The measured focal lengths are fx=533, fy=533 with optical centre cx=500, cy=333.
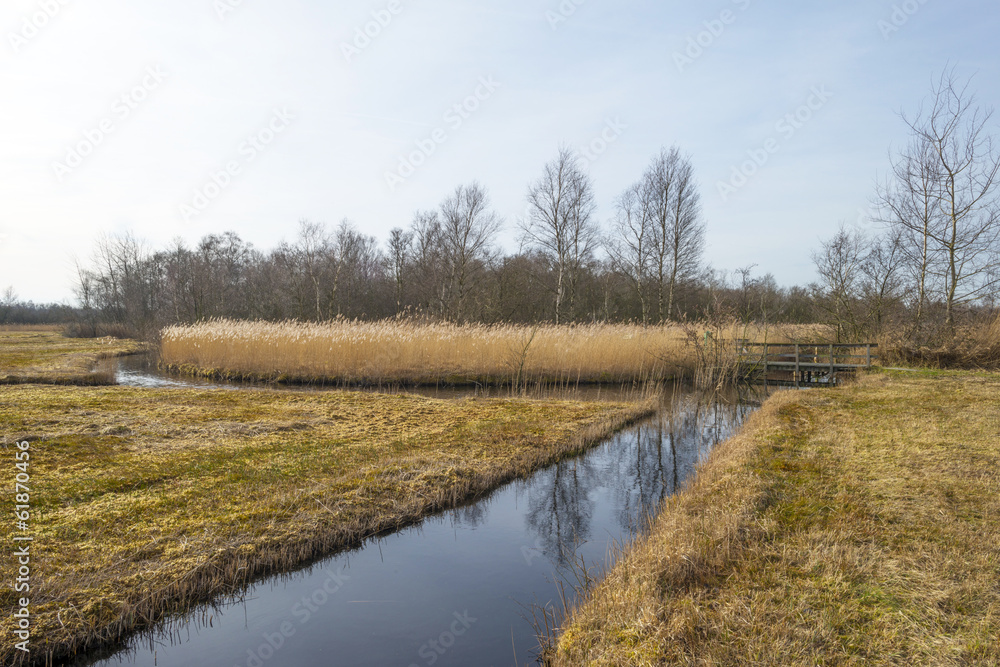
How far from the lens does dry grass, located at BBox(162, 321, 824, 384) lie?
43.4 feet

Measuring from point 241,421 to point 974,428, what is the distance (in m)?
9.64

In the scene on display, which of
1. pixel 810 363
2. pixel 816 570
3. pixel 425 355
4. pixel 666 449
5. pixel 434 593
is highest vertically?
pixel 425 355

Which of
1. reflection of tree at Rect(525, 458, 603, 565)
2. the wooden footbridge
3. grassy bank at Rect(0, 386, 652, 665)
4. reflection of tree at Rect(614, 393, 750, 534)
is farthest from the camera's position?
the wooden footbridge

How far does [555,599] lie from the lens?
11.8 feet

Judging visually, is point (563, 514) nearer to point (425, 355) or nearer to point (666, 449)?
point (666, 449)

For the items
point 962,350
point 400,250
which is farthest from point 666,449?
point 400,250

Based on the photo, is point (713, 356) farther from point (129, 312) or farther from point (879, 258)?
point (129, 312)

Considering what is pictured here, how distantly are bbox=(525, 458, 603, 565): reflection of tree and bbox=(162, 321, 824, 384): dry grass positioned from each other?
622 centimetres

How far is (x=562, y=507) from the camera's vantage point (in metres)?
5.36

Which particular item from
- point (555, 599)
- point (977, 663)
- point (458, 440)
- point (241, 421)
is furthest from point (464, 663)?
point (241, 421)

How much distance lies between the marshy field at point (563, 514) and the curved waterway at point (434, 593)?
1.3 inches

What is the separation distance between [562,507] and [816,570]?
8.34 feet

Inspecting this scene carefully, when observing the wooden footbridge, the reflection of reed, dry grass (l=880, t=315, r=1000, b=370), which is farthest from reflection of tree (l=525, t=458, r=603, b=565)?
dry grass (l=880, t=315, r=1000, b=370)

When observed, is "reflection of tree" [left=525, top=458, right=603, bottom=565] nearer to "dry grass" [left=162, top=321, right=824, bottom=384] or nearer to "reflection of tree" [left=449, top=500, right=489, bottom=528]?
"reflection of tree" [left=449, top=500, right=489, bottom=528]
